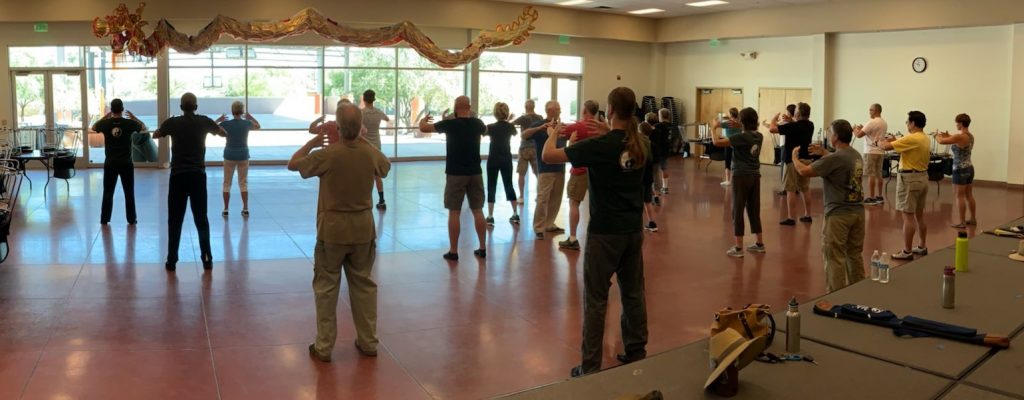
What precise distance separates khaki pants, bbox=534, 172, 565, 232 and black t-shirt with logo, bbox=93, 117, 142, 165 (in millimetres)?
4943

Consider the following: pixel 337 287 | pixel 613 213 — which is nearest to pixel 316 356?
pixel 337 287

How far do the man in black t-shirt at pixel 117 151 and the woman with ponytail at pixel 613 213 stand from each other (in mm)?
7121

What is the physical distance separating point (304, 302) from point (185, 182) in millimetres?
2063

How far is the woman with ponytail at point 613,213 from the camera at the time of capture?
15.4 ft

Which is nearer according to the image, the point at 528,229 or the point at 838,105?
the point at 528,229

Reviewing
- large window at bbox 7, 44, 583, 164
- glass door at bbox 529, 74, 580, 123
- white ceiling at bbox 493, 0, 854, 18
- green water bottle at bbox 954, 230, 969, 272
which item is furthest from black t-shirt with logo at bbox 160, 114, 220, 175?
glass door at bbox 529, 74, 580, 123

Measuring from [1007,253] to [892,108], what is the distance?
13819mm

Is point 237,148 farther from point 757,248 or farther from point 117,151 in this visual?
point 757,248

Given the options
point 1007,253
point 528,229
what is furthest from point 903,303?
point 528,229

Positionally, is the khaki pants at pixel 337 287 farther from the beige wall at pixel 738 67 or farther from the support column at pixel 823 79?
the beige wall at pixel 738 67

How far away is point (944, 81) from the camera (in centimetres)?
1717

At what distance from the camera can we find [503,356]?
547 cm

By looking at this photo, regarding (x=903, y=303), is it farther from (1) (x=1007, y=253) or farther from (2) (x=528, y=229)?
(2) (x=528, y=229)

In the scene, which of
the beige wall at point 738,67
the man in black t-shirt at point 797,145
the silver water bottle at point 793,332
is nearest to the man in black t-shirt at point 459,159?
the man in black t-shirt at point 797,145
